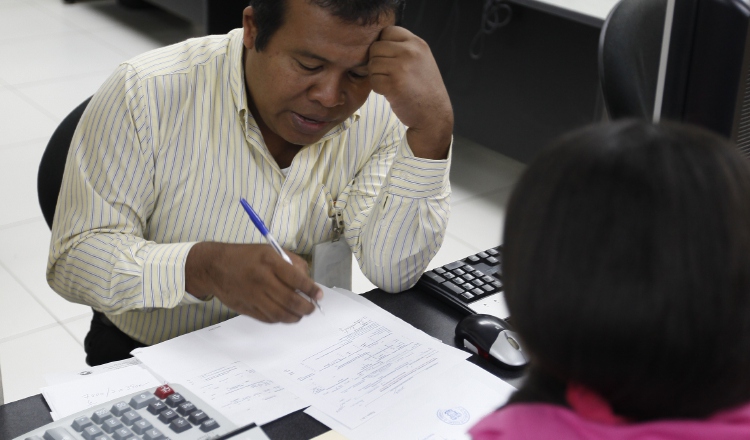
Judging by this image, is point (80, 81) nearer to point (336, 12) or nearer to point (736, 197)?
point (336, 12)

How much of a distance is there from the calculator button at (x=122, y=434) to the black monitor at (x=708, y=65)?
690 millimetres

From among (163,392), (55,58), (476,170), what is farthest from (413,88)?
(55,58)

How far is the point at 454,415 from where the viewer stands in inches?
Answer: 38.9

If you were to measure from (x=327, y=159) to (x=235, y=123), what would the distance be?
17cm

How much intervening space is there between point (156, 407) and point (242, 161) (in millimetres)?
505

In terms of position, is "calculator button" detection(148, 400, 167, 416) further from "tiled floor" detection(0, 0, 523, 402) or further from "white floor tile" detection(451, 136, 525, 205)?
"white floor tile" detection(451, 136, 525, 205)

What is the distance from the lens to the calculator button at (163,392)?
94 cm

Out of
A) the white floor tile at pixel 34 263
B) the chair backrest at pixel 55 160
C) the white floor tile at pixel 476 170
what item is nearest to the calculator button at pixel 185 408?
the chair backrest at pixel 55 160

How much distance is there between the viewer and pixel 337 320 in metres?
1.18

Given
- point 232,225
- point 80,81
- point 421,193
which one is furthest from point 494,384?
point 80,81

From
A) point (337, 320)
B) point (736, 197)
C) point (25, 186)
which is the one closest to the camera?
point (736, 197)

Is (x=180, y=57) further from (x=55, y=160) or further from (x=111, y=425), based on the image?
(x=111, y=425)

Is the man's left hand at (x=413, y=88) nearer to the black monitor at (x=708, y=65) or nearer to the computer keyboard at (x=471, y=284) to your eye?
the computer keyboard at (x=471, y=284)

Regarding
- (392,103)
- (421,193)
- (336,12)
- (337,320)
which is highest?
(336,12)
